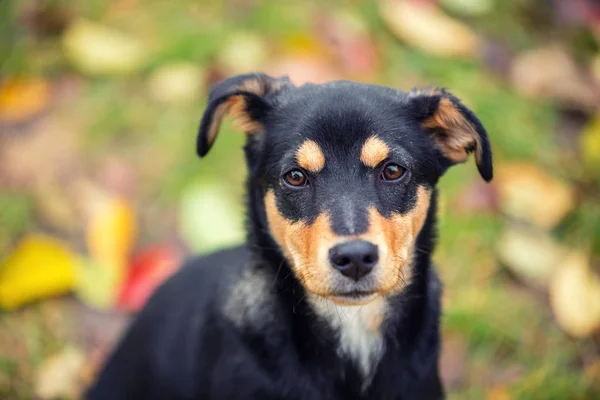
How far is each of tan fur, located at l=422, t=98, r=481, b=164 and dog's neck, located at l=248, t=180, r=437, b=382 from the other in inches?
9.2

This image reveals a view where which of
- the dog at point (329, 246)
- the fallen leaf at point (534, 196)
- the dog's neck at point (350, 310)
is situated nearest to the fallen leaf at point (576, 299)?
the fallen leaf at point (534, 196)

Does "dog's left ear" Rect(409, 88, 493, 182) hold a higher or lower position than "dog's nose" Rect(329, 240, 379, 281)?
higher

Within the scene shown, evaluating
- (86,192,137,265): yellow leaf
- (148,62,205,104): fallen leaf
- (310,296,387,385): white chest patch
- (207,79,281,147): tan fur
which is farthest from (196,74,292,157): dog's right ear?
(148,62,205,104): fallen leaf

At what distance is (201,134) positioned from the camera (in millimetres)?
3053

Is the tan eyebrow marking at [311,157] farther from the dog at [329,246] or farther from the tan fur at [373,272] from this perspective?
the tan fur at [373,272]

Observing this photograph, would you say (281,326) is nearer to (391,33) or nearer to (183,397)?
(183,397)

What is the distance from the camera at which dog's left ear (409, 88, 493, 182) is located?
297 centimetres

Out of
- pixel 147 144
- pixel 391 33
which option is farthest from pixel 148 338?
pixel 391 33

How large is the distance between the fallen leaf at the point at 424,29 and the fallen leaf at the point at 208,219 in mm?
2417

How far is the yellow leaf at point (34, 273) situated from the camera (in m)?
4.36

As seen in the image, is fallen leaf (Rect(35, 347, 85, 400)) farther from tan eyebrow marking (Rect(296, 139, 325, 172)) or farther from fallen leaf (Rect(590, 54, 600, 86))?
fallen leaf (Rect(590, 54, 600, 86))

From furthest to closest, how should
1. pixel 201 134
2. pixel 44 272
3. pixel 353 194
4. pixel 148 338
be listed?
pixel 44 272 → pixel 148 338 → pixel 201 134 → pixel 353 194

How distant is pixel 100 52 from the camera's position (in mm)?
5672

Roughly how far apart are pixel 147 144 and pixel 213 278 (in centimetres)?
237
